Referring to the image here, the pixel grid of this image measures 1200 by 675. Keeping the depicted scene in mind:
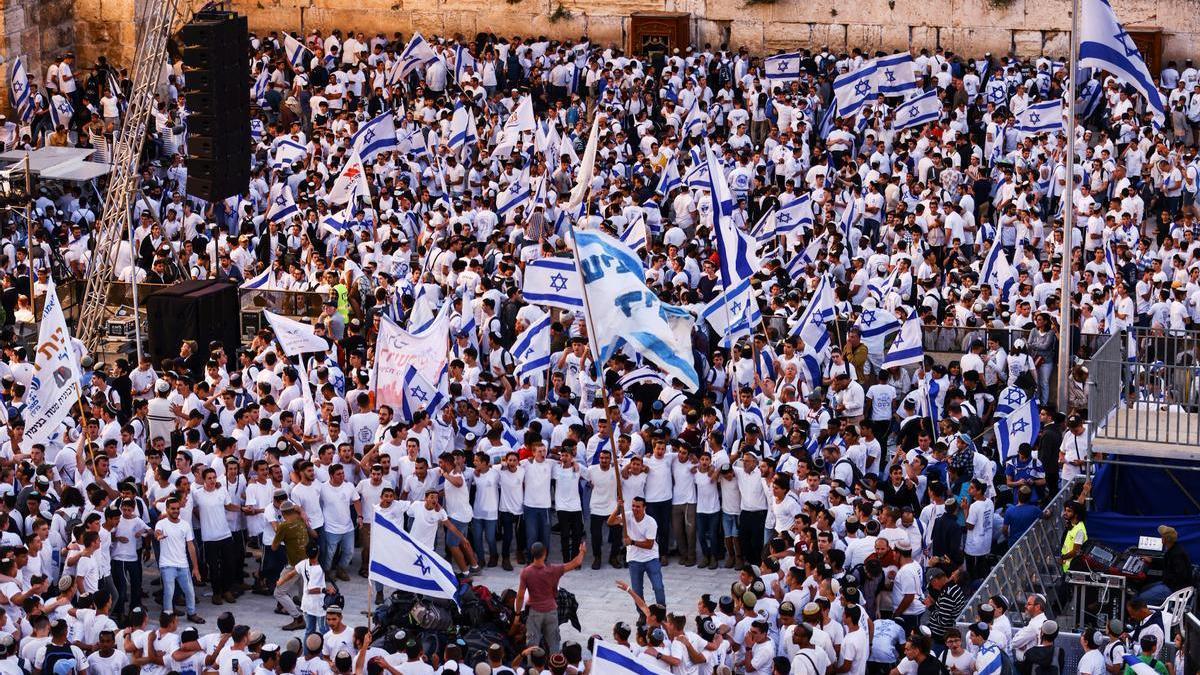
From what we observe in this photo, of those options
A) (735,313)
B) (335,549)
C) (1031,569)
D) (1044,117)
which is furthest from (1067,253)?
(1044,117)

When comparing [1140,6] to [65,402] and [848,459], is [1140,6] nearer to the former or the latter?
[848,459]

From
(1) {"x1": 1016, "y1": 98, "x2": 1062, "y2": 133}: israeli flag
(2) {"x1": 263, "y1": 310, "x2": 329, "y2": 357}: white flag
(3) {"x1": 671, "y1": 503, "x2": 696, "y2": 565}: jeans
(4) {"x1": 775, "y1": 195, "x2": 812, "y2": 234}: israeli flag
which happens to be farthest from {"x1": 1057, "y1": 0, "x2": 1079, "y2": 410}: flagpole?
(1) {"x1": 1016, "y1": 98, "x2": 1062, "y2": 133}: israeli flag

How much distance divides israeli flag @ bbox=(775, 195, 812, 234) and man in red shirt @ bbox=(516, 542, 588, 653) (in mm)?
10388

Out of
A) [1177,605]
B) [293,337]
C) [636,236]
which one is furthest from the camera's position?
[636,236]

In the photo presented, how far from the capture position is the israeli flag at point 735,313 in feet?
72.9

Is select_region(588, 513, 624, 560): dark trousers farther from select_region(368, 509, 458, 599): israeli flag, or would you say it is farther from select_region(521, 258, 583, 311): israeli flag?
select_region(368, 509, 458, 599): israeli flag

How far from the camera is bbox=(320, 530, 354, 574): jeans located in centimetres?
2017

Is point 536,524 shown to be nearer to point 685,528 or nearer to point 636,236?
point 685,528

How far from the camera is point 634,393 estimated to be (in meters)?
23.3

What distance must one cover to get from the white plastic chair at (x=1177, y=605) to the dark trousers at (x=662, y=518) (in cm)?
469

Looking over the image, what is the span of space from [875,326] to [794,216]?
4.09 m

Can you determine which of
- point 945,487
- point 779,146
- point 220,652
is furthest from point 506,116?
point 220,652

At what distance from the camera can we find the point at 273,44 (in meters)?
38.4

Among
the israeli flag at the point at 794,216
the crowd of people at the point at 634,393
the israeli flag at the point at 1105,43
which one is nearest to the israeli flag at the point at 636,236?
the crowd of people at the point at 634,393
